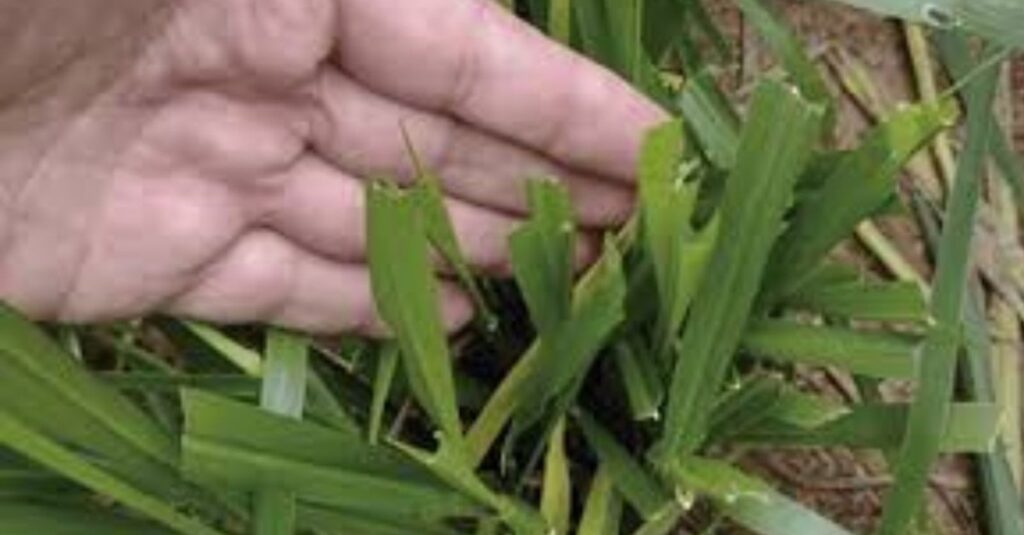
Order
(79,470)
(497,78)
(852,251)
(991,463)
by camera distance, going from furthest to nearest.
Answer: (852,251) < (991,463) < (497,78) < (79,470)

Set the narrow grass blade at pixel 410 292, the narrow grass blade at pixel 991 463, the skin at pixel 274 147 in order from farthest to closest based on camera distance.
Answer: the narrow grass blade at pixel 991 463
the skin at pixel 274 147
the narrow grass blade at pixel 410 292

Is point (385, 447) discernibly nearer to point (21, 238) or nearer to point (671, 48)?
point (21, 238)

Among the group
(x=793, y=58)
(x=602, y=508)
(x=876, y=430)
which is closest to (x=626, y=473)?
(x=602, y=508)

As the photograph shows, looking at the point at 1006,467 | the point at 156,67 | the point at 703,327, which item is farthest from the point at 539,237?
the point at 1006,467

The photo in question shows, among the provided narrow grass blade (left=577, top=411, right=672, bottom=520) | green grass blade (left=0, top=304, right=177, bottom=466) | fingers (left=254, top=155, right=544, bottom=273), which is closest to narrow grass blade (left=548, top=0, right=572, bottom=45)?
fingers (left=254, top=155, right=544, bottom=273)

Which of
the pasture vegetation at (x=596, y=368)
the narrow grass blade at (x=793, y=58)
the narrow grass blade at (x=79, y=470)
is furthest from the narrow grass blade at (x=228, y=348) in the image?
the narrow grass blade at (x=793, y=58)

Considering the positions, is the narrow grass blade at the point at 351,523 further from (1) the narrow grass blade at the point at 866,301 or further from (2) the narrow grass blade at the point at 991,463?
(2) the narrow grass blade at the point at 991,463

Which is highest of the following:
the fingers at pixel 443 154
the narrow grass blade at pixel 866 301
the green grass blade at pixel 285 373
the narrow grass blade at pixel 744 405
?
the fingers at pixel 443 154

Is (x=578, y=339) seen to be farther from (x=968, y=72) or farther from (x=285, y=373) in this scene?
(x=968, y=72)
